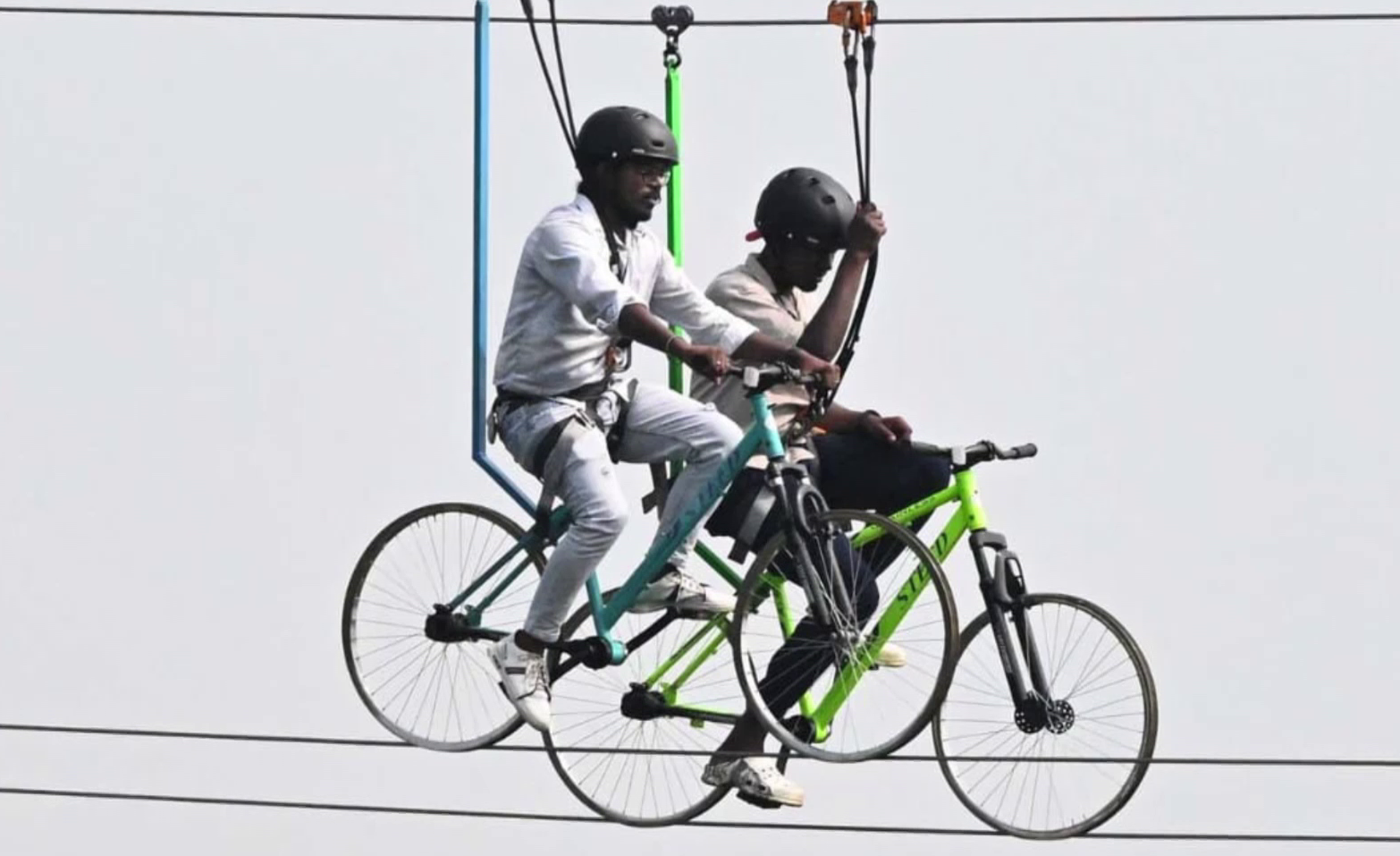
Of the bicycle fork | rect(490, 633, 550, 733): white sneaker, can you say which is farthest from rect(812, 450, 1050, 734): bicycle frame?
rect(490, 633, 550, 733): white sneaker

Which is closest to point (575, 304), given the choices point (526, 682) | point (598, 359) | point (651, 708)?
point (598, 359)

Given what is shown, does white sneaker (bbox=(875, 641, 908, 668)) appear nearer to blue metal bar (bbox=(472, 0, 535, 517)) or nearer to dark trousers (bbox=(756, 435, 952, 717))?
dark trousers (bbox=(756, 435, 952, 717))

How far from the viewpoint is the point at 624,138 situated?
1122cm

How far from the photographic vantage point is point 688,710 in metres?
11.9

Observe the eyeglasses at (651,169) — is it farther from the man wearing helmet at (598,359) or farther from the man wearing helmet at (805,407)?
the man wearing helmet at (805,407)

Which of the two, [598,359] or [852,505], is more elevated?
[598,359]

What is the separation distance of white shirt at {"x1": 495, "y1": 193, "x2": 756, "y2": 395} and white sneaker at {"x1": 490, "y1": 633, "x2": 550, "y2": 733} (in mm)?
894

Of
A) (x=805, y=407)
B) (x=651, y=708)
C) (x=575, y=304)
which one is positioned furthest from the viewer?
(x=651, y=708)

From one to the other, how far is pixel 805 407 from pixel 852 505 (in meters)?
0.39

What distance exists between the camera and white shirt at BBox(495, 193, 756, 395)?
1110 centimetres

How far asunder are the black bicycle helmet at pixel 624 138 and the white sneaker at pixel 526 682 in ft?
5.33

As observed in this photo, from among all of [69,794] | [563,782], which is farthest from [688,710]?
[69,794]

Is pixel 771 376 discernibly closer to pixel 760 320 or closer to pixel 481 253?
pixel 760 320

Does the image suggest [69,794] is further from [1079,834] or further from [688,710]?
[1079,834]
